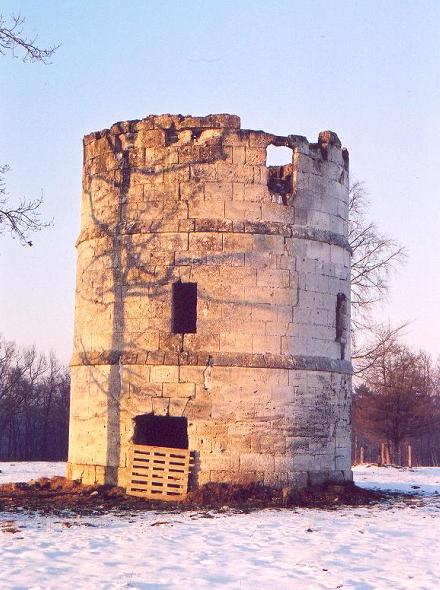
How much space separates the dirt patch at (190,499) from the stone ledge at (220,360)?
2.00 metres

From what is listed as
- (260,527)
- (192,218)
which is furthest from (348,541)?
(192,218)

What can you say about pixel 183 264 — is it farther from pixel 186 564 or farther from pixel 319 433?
pixel 186 564

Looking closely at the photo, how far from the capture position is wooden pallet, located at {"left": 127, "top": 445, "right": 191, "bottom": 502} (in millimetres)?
11984

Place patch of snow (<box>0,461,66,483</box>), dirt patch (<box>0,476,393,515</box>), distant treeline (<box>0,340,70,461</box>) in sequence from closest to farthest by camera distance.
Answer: dirt patch (<box>0,476,393,515</box>), patch of snow (<box>0,461,66,483</box>), distant treeline (<box>0,340,70,461</box>)

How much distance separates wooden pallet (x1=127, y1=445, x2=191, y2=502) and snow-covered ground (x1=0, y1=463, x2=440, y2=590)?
118cm

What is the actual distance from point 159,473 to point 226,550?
13.1 feet

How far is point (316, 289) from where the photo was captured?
43.3ft

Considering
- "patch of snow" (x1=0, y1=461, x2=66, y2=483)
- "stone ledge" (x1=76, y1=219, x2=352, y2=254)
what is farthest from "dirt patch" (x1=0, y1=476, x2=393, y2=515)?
"patch of snow" (x1=0, y1=461, x2=66, y2=483)

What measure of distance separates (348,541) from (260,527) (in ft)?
4.10

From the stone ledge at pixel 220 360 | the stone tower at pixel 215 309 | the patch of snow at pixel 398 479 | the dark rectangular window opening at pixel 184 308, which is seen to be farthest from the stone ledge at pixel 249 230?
the patch of snow at pixel 398 479

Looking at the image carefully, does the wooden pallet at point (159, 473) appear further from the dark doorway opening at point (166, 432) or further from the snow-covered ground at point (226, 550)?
the snow-covered ground at point (226, 550)

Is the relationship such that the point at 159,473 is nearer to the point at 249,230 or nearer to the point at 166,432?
the point at 166,432

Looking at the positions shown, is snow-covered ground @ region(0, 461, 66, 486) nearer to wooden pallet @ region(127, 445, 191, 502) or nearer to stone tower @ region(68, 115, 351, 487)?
stone tower @ region(68, 115, 351, 487)

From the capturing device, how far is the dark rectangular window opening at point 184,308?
12875 mm
